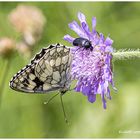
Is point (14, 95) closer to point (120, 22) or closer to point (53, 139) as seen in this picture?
point (53, 139)

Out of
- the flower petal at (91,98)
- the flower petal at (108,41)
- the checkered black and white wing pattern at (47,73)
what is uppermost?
the flower petal at (108,41)

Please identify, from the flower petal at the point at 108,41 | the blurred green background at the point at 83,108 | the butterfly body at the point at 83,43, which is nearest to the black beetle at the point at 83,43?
the butterfly body at the point at 83,43

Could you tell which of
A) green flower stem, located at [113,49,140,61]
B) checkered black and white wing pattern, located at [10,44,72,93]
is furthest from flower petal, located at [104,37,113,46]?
checkered black and white wing pattern, located at [10,44,72,93]

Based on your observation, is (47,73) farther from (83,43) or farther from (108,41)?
(108,41)

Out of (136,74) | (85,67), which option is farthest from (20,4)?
(85,67)

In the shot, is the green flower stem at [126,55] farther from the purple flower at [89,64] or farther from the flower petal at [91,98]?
the flower petal at [91,98]

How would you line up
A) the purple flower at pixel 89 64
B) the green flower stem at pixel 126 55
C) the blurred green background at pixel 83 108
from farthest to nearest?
the blurred green background at pixel 83 108, the purple flower at pixel 89 64, the green flower stem at pixel 126 55

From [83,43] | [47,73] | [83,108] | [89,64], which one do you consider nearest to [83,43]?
[83,43]
